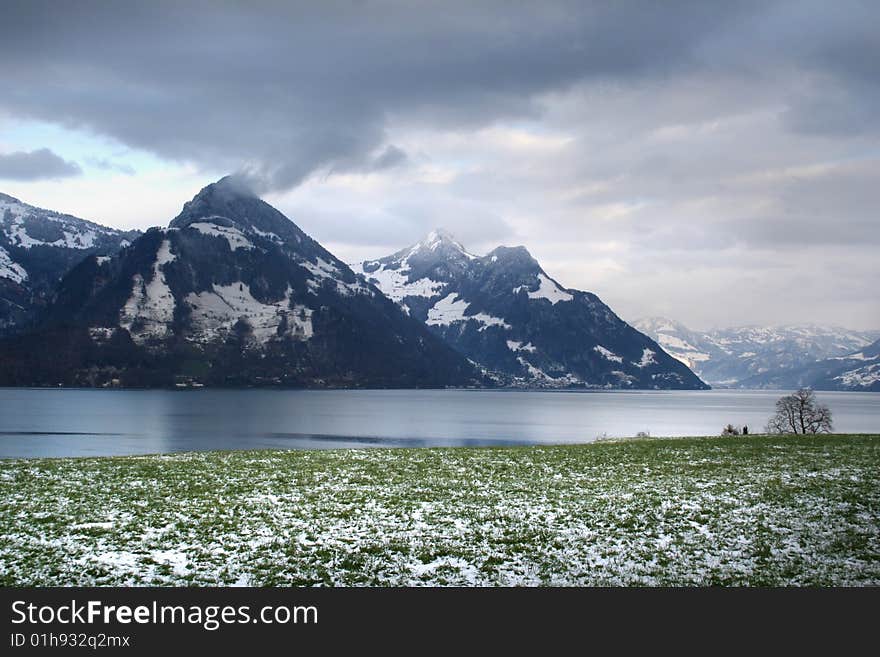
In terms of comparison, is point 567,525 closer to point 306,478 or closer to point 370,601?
point 370,601

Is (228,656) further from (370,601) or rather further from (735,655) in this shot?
(735,655)

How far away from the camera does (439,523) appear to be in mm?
25969

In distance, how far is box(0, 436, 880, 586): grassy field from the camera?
21.4 meters

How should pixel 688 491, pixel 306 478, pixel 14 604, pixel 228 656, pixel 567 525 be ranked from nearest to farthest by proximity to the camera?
pixel 228 656 → pixel 14 604 → pixel 567 525 → pixel 688 491 → pixel 306 478

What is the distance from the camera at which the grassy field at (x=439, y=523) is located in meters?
21.4

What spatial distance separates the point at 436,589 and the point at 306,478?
15837 millimetres

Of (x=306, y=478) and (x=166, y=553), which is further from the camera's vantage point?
(x=306, y=478)

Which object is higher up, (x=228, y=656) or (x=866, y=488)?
(x=866, y=488)

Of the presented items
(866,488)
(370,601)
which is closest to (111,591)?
(370,601)

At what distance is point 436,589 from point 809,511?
16858mm

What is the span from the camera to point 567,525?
25.9 metres

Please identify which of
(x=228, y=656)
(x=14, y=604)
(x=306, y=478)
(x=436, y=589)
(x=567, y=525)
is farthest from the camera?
(x=306, y=478)

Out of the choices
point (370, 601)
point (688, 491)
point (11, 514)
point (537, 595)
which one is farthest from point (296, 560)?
point (688, 491)

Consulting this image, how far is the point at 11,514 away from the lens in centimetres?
2653
